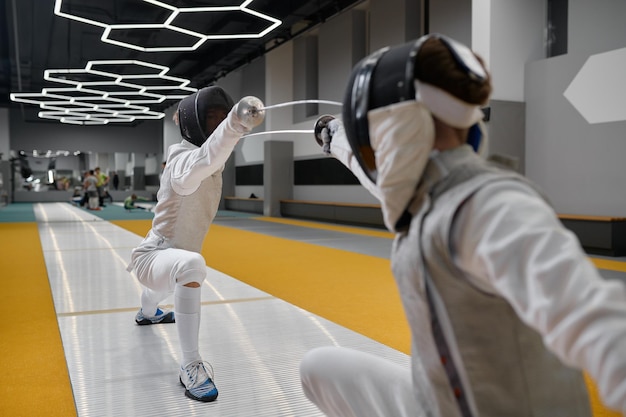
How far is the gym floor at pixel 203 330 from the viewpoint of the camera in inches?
86.6

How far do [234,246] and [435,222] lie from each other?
6.58m

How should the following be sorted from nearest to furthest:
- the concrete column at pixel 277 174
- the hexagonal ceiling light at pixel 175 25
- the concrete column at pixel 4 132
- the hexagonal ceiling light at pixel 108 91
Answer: the hexagonal ceiling light at pixel 175 25
the hexagonal ceiling light at pixel 108 91
the concrete column at pixel 277 174
the concrete column at pixel 4 132

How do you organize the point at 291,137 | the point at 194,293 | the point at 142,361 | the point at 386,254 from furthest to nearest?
1. the point at 291,137
2. the point at 386,254
3. the point at 142,361
4. the point at 194,293

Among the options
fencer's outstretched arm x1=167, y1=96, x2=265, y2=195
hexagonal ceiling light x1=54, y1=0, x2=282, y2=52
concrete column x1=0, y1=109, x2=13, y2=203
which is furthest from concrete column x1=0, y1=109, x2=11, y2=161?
fencer's outstretched arm x1=167, y1=96, x2=265, y2=195

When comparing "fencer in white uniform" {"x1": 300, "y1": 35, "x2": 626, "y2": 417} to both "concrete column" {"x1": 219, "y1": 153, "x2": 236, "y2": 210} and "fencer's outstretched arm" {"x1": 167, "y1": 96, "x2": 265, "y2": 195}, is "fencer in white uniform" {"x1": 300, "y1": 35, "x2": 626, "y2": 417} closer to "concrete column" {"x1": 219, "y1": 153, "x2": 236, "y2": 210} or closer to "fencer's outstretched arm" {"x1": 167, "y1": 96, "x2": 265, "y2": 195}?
"fencer's outstretched arm" {"x1": 167, "y1": 96, "x2": 265, "y2": 195}

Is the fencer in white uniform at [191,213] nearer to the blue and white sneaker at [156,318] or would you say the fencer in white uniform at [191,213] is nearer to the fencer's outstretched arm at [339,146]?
the fencer's outstretched arm at [339,146]

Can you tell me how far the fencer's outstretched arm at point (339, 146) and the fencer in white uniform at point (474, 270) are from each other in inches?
12.7

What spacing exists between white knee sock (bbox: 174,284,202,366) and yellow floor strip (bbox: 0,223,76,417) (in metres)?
0.48

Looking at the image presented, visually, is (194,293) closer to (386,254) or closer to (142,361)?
(142,361)

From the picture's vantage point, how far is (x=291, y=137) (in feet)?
46.3

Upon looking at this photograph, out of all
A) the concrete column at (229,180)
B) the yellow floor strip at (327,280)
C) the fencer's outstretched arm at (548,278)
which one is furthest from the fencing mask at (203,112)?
the concrete column at (229,180)

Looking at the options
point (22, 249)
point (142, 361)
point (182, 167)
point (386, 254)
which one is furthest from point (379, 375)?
point (22, 249)

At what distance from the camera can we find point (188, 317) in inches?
90.2

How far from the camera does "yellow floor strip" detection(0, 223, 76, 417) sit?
214 centimetres
